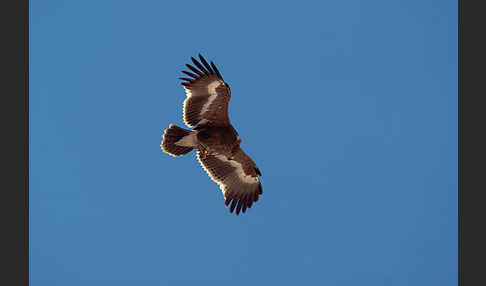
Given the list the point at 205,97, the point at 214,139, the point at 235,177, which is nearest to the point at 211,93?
the point at 205,97

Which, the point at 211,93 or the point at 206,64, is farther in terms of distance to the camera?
the point at 211,93

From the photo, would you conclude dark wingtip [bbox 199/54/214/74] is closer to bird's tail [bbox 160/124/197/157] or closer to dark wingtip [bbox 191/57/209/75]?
dark wingtip [bbox 191/57/209/75]

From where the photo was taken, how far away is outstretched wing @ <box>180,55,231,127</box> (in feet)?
30.5

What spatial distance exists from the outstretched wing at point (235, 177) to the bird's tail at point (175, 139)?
50 centimetres

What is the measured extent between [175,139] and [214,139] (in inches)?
27.4

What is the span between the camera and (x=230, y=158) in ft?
33.6

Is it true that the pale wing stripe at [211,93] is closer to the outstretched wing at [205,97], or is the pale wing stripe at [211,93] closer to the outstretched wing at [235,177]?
the outstretched wing at [205,97]

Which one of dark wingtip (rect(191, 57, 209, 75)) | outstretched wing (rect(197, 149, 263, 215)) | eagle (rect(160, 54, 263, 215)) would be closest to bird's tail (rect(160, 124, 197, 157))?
eagle (rect(160, 54, 263, 215))

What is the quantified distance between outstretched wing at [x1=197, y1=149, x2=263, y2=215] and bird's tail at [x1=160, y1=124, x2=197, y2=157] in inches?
19.5

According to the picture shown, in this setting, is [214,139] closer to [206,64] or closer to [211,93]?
[211,93]

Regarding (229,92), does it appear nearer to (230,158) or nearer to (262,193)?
(230,158)

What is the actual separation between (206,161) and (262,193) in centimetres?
123

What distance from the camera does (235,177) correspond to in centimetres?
1046

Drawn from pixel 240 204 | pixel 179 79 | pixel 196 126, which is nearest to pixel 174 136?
pixel 196 126
